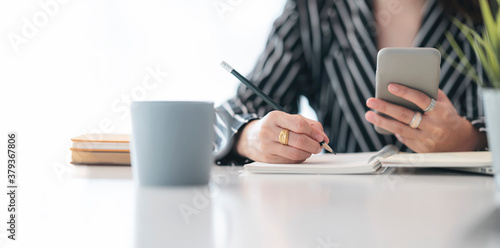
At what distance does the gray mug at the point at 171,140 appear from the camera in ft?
2.07

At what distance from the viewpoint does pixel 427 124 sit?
1.03m

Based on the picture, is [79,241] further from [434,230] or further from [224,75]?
[224,75]

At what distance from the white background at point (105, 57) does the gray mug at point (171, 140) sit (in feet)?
4.99

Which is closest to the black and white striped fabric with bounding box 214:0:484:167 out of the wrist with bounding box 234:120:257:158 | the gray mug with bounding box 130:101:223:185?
the wrist with bounding box 234:120:257:158

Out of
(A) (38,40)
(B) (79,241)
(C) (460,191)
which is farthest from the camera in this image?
(A) (38,40)

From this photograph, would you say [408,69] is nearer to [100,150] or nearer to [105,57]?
[100,150]

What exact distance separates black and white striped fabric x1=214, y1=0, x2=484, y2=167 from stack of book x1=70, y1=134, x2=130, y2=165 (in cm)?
48

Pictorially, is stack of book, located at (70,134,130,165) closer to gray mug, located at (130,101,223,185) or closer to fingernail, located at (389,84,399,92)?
gray mug, located at (130,101,223,185)

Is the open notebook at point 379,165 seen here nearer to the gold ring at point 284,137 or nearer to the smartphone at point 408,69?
the gold ring at point 284,137

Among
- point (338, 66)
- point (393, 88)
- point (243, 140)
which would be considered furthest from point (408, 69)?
point (338, 66)

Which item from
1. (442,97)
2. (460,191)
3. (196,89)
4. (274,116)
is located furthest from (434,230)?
(196,89)

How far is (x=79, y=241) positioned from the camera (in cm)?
38

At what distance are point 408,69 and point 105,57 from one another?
5.62 feet

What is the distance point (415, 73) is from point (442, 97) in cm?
18
